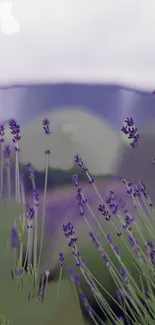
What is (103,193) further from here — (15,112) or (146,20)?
(146,20)

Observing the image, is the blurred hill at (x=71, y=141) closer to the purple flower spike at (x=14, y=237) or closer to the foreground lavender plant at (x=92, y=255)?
the foreground lavender plant at (x=92, y=255)

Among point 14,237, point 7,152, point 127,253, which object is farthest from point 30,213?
point 127,253

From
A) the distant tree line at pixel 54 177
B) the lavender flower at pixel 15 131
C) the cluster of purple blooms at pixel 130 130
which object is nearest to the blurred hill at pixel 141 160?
the cluster of purple blooms at pixel 130 130

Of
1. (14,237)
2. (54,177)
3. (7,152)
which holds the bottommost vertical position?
(14,237)

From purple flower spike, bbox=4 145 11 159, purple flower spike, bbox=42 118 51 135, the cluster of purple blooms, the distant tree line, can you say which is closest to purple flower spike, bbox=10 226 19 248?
the distant tree line

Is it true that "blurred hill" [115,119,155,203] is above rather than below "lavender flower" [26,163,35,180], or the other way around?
below

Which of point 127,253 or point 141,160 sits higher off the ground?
point 141,160

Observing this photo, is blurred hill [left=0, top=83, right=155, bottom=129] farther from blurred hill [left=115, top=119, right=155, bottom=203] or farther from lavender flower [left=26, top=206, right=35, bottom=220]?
lavender flower [left=26, top=206, right=35, bottom=220]

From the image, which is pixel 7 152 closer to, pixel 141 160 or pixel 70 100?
pixel 70 100

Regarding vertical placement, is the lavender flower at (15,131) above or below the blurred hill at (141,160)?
above

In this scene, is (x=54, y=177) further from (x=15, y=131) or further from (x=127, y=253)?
(x=127, y=253)

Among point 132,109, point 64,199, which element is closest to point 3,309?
point 64,199

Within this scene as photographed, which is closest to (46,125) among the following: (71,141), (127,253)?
(71,141)

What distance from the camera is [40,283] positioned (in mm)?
1320
